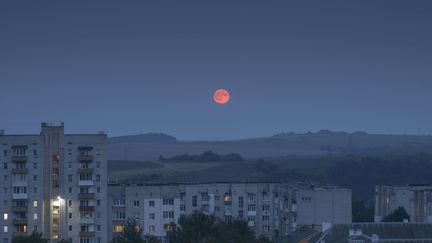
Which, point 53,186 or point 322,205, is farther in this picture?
point 322,205

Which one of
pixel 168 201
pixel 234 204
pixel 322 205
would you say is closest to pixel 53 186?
pixel 168 201

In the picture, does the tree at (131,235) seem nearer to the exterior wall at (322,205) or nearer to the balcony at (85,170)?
the balcony at (85,170)

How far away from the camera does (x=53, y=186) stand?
3071 inches

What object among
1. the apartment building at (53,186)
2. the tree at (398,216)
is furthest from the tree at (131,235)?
the tree at (398,216)

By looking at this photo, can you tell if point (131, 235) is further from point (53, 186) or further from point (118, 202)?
point (118, 202)

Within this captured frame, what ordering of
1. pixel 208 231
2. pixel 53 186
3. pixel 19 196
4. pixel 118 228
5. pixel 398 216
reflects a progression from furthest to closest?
1. pixel 398 216
2. pixel 118 228
3. pixel 53 186
4. pixel 19 196
5. pixel 208 231

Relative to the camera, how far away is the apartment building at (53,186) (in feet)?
254

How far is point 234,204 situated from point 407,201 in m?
17.7

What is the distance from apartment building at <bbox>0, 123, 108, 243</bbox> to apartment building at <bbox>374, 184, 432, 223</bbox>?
25018mm

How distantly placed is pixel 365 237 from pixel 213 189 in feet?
88.5

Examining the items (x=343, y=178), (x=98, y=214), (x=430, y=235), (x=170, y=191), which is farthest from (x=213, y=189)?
(x=343, y=178)

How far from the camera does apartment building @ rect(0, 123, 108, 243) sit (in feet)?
254

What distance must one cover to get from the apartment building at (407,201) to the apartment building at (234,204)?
583 cm

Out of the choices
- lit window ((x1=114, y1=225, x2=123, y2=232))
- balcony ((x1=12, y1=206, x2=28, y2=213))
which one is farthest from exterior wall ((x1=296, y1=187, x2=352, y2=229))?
balcony ((x1=12, y1=206, x2=28, y2=213))
